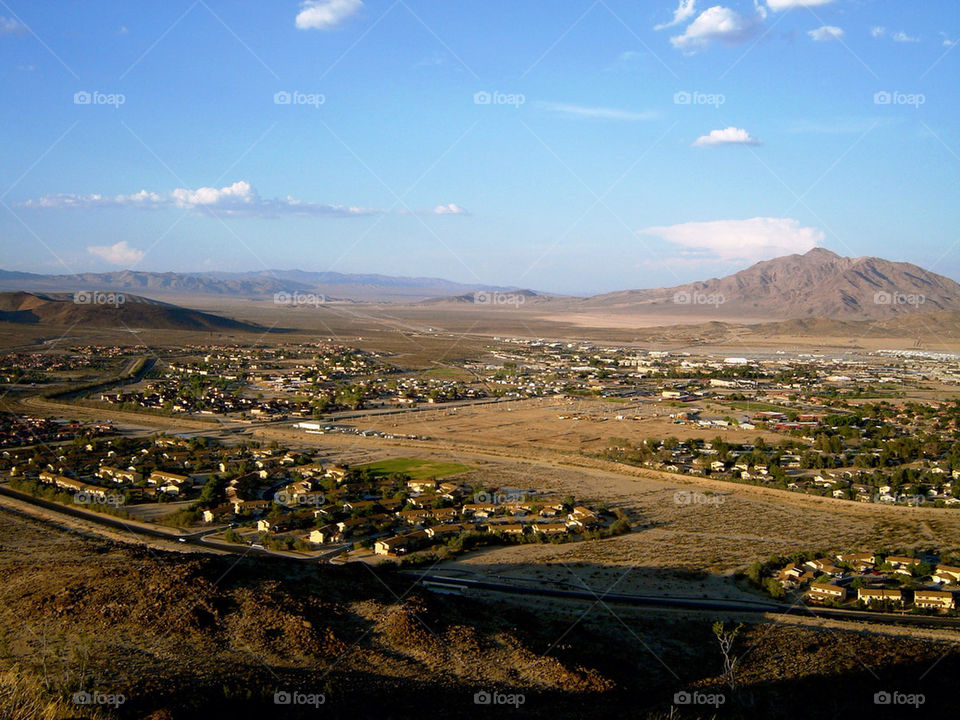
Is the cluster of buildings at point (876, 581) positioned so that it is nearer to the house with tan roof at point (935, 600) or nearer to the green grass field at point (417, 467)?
the house with tan roof at point (935, 600)

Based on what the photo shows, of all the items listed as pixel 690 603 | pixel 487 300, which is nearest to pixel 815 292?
pixel 487 300

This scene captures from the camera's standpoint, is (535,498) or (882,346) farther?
(882,346)

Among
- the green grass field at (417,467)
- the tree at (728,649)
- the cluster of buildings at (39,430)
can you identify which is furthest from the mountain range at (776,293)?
the tree at (728,649)

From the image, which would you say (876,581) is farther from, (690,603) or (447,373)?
(447,373)

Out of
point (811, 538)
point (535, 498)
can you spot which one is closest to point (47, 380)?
point (535, 498)

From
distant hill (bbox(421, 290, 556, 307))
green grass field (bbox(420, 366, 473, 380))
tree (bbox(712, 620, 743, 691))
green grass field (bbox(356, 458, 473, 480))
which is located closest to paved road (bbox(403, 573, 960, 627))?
tree (bbox(712, 620, 743, 691))

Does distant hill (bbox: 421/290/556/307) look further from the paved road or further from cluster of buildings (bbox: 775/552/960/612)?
the paved road

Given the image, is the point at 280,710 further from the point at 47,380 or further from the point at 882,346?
the point at 882,346

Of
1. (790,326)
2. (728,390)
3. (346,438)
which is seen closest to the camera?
(346,438)
